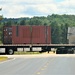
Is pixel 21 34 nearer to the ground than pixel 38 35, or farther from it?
farther from it

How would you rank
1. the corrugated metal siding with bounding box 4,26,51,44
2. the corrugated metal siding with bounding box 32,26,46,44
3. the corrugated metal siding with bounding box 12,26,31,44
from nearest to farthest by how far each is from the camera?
the corrugated metal siding with bounding box 32,26,46,44
the corrugated metal siding with bounding box 4,26,51,44
the corrugated metal siding with bounding box 12,26,31,44

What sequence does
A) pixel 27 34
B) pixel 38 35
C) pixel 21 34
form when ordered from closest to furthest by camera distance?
pixel 38 35, pixel 21 34, pixel 27 34

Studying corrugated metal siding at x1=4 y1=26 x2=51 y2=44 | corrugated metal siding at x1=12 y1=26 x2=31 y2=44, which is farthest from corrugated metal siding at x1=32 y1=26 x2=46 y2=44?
corrugated metal siding at x1=12 y1=26 x2=31 y2=44

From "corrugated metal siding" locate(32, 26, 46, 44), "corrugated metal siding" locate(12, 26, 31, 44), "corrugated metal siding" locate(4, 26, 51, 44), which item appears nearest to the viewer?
"corrugated metal siding" locate(32, 26, 46, 44)

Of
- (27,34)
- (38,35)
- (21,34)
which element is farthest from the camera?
(27,34)

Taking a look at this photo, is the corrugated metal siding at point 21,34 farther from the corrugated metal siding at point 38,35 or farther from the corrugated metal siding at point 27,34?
the corrugated metal siding at point 38,35

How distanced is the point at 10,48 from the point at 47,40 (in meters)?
23.9

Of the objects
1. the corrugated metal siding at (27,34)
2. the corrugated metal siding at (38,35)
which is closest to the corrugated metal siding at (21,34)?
the corrugated metal siding at (27,34)

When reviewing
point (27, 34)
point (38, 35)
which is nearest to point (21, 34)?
point (27, 34)

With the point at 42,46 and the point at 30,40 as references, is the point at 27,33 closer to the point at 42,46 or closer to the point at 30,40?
the point at 30,40

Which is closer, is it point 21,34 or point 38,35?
point 38,35

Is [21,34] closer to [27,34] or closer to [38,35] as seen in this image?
[27,34]

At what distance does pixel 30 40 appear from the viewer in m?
128

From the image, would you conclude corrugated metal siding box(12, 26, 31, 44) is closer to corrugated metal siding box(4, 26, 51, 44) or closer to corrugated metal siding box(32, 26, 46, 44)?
corrugated metal siding box(4, 26, 51, 44)
